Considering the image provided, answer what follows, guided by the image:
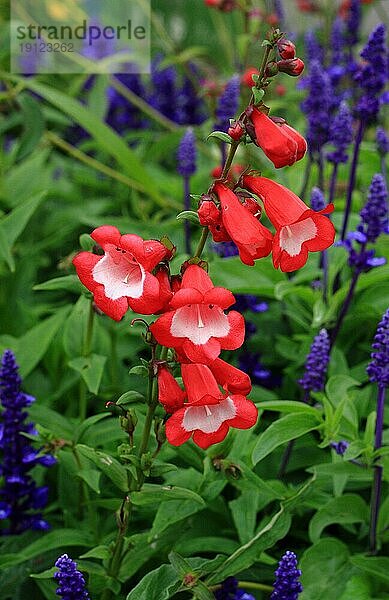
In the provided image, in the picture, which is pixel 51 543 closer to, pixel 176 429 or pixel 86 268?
pixel 176 429

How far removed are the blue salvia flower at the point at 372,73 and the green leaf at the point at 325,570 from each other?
1.17 meters

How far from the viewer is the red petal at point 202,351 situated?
1281 mm

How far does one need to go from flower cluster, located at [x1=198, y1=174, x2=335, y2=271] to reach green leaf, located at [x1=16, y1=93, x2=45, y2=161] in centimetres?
171

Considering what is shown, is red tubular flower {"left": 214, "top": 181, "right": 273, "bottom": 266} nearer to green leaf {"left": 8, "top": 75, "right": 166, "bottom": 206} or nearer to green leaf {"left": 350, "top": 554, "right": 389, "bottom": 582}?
green leaf {"left": 350, "top": 554, "right": 389, "bottom": 582}

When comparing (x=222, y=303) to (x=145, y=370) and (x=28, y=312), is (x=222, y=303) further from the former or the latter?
(x=28, y=312)

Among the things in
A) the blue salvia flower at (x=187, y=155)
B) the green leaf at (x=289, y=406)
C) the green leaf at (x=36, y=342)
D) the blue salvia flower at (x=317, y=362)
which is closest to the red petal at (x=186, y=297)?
the green leaf at (x=289, y=406)

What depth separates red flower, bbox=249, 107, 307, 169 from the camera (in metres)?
1.31

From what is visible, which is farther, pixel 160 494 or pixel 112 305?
pixel 160 494

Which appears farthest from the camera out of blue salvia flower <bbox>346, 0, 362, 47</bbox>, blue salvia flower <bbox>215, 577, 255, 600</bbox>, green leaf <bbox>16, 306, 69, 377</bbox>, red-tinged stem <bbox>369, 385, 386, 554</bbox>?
blue salvia flower <bbox>346, 0, 362, 47</bbox>

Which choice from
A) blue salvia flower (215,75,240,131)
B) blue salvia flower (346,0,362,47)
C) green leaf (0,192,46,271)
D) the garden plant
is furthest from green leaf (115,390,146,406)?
blue salvia flower (346,0,362,47)

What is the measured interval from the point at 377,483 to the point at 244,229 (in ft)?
2.60

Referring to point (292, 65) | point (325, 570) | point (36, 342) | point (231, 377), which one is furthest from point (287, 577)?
point (36, 342)

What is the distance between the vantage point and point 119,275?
1379 mm

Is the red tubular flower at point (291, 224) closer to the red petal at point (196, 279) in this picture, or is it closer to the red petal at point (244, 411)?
the red petal at point (196, 279)
